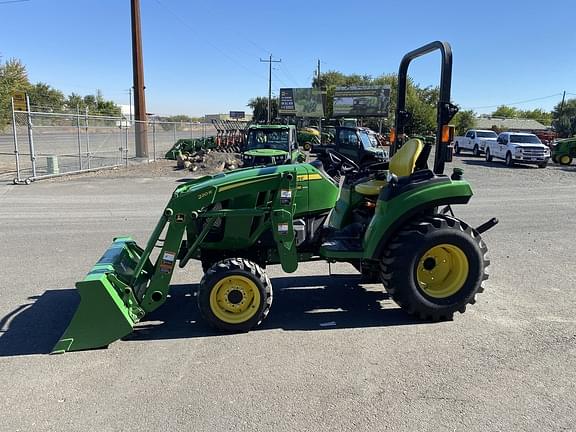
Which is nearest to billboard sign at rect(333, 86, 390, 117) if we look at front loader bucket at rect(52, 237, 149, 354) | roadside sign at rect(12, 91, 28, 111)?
roadside sign at rect(12, 91, 28, 111)

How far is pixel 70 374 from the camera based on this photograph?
3.50 m

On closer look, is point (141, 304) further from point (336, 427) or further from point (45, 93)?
point (45, 93)

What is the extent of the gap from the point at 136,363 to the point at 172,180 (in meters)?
13.3

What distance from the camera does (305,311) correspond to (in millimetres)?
4762

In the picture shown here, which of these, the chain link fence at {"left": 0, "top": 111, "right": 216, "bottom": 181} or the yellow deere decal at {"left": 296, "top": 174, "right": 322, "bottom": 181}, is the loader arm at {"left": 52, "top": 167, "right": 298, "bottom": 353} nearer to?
the yellow deere decal at {"left": 296, "top": 174, "right": 322, "bottom": 181}

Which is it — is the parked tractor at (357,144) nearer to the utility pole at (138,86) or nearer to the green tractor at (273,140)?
the green tractor at (273,140)

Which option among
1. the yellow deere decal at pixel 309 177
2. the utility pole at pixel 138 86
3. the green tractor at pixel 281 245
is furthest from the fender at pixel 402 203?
the utility pole at pixel 138 86

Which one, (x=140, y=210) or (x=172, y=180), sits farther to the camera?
(x=172, y=180)

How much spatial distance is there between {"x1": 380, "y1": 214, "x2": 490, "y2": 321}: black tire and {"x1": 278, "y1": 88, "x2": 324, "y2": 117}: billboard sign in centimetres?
4631

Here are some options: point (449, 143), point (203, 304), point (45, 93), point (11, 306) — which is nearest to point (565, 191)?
point (449, 143)

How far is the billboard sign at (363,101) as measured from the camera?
46478 mm

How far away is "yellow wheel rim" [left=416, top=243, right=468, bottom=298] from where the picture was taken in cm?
449

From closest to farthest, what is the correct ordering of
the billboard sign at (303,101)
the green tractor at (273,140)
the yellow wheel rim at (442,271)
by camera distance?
1. the yellow wheel rim at (442,271)
2. the green tractor at (273,140)
3. the billboard sign at (303,101)

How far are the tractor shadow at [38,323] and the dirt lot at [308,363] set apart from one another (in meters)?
0.02
